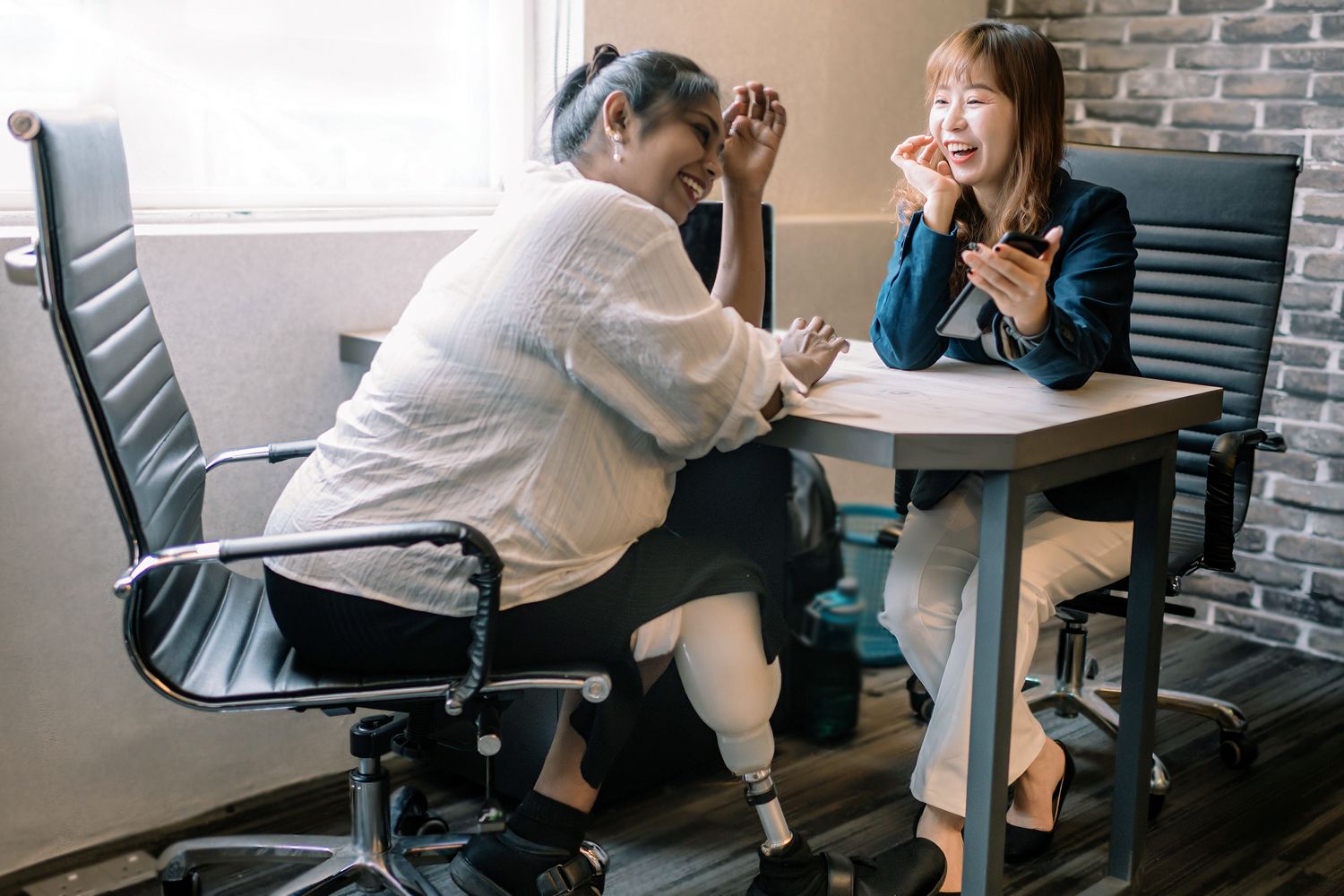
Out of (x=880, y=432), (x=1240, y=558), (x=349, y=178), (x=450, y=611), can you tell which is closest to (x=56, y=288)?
(x=450, y=611)

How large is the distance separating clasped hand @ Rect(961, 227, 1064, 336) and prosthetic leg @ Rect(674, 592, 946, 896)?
51cm

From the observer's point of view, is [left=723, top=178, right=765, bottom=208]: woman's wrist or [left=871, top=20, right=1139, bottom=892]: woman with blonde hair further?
[left=723, top=178, right=765, bottom=208]: woman's wrist

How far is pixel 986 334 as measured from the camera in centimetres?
193

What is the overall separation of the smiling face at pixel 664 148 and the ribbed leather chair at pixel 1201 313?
101 centimetres

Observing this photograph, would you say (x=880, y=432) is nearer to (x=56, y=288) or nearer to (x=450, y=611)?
(x=450, y=611)

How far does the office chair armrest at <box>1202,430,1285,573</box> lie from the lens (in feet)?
6.97

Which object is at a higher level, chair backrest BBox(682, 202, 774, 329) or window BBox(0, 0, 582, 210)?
window BBox(0, 0, 582, 210)

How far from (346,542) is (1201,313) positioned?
1.70 meters

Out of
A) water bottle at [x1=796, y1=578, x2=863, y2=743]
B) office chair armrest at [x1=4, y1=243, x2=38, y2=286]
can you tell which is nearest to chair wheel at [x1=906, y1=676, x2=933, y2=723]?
water bottle at [x1=796, y1=578, x2=863, y2=743]

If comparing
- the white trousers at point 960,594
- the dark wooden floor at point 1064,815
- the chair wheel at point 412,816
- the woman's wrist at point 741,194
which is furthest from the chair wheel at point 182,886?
the woman's wrist at point 741,194

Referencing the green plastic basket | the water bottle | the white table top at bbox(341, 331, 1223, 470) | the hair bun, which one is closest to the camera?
the white table top at bbox(341, 331, 1223, 470)

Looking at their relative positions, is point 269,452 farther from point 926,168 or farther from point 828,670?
point 828,670

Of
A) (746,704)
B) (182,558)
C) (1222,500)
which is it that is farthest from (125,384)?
(1222,500)

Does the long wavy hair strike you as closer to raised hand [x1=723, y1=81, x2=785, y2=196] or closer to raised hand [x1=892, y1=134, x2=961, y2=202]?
raised hand [x1=892, y1=134, x2=961, y2=202]
